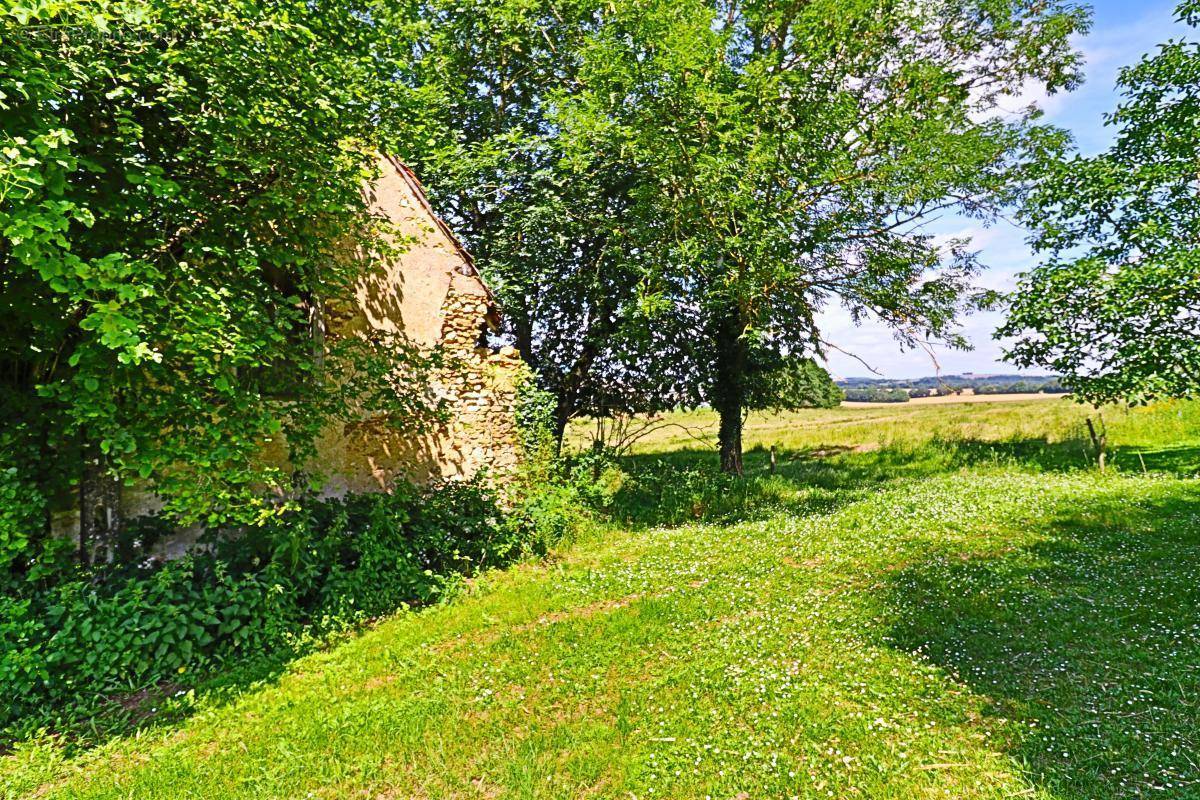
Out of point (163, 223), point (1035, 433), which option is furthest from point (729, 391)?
point (163, 223)

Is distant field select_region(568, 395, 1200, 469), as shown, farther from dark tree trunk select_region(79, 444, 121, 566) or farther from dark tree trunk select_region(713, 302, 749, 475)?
dark tree trunk select_region(79, 444, 121, 566)

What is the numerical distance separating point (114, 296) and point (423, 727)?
4.71m

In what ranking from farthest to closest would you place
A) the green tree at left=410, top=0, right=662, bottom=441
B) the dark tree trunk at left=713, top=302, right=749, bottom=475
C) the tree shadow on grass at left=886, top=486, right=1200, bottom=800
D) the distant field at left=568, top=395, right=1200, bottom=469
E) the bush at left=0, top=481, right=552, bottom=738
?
the distant field at left=568, top=395, right=1200, bottom=469 → the dark tree trunk at left=713, top=302, right=749, bottom=475 → the green tree at left=410, top=0, right=662, bottom=441 → the bush at left=0, top=481, right=552, bottom=738 → the tree shadow on grass at left=886, top=486, right=1200, bottom=800

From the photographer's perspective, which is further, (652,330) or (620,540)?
(652,330)

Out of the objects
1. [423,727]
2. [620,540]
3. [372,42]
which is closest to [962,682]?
[423,727]

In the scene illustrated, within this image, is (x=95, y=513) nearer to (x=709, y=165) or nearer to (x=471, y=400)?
(x=471, y=400)

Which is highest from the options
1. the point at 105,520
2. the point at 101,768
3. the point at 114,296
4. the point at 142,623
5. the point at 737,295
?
the point at 737,295

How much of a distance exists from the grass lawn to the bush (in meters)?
0.48

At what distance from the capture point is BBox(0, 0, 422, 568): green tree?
424 centimetres

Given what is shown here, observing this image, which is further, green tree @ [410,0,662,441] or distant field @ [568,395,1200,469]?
distant field @ [568,395,1200,469]

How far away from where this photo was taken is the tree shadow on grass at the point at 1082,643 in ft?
11.7

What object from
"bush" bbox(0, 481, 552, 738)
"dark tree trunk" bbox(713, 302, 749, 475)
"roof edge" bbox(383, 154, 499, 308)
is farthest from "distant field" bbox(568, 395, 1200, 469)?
"bush" bbox(0, 481, 552, 738)

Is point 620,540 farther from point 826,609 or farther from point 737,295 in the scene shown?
point 737,295

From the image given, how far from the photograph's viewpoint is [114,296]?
491 centimetres
